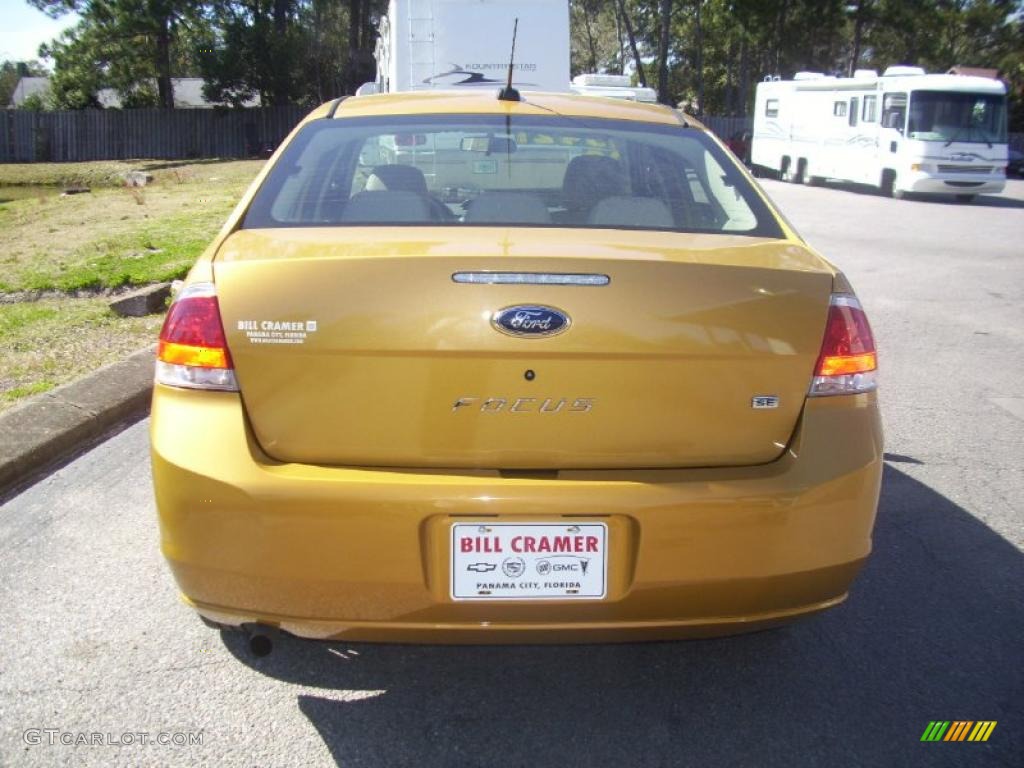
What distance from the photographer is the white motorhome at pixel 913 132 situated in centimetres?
2155

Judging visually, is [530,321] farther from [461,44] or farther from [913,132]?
[913,132]

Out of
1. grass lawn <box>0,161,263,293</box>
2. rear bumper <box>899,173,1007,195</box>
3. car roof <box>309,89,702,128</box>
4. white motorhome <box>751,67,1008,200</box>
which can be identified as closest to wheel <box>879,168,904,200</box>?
white motorhome <box>751,67,1008,200</box>

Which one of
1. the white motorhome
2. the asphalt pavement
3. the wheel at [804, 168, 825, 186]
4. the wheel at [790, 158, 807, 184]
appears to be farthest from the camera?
the wheel at [790, 158, 807, 184]

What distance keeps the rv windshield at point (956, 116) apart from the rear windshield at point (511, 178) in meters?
20.5

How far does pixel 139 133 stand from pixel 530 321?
4064 centimetres

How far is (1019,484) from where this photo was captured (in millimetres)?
4641

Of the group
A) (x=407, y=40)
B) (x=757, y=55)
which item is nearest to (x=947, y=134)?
(x=407, y=40)

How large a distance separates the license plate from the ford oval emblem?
0.46 metres

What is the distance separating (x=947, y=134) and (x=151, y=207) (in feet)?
Answer: 54.7

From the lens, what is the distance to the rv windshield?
21625 mm

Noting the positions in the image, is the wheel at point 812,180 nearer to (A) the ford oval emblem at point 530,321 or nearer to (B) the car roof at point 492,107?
(B) the car roof at point 492,107

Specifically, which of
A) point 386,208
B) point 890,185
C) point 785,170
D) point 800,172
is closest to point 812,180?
point 800,172

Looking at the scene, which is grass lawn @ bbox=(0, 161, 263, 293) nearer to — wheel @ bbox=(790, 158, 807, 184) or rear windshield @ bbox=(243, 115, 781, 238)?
rear windshield @ bbox=(243, 115, 781, 238)

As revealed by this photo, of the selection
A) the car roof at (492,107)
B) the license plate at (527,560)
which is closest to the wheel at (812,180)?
the car roof at (492,107)
